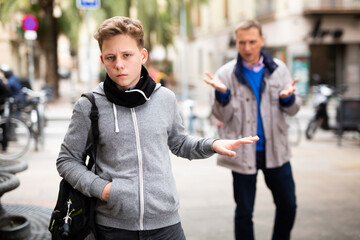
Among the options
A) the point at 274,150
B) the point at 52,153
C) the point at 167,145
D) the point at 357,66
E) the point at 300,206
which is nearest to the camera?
the point at 167,145

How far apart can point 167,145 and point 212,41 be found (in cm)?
3336

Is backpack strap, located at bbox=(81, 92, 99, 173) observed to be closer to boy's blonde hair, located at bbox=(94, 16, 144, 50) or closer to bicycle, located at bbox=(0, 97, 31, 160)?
boy's blonde hair, located at bbox=(94, 16, 144, 50)

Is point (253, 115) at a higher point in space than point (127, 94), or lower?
lower

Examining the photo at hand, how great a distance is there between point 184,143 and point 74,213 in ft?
2.02

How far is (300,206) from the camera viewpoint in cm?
541

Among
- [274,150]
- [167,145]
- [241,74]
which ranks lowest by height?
[274,150]

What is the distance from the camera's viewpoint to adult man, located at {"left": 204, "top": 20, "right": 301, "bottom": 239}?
3.42m

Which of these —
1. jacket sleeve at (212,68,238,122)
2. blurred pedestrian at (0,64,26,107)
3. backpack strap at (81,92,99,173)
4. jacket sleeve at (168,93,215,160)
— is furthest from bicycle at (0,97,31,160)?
backpack strap at (81,92,99,173)

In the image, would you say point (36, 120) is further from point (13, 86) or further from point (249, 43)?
point (249, 43)

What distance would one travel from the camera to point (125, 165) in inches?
80.4

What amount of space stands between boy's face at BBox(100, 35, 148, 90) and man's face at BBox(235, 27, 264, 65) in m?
1.52

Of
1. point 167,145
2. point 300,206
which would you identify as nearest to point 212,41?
point 300,206

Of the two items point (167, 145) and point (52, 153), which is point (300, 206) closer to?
point (167, 145)

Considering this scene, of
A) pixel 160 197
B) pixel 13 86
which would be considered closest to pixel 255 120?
pixel 160 197
